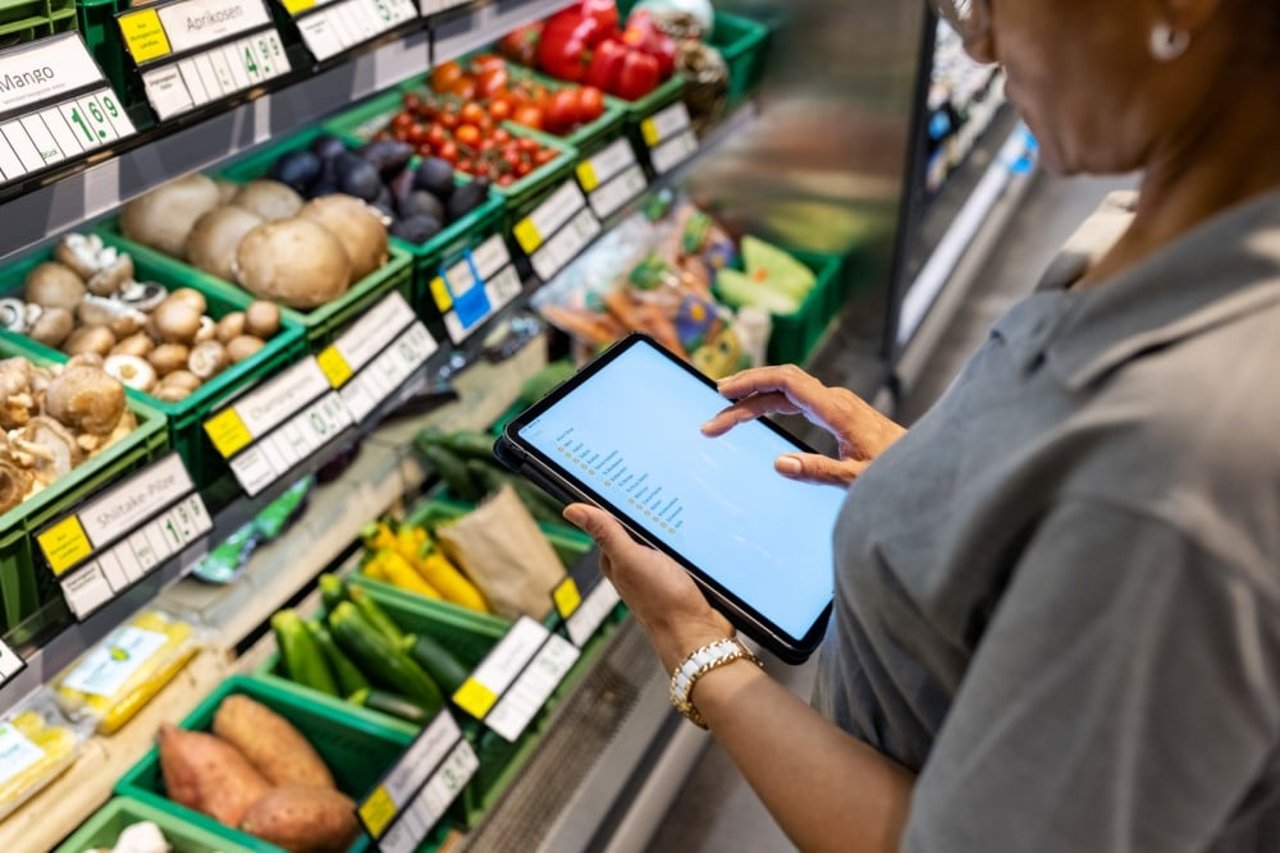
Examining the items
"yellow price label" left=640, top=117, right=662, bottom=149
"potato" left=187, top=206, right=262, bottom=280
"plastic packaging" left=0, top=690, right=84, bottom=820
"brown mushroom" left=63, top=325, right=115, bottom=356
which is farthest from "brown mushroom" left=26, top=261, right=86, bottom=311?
"yellow price label" left=640, top=117, right=662, bottom=149

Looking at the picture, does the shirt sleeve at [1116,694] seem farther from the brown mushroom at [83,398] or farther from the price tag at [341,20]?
the price tag at [341,20]

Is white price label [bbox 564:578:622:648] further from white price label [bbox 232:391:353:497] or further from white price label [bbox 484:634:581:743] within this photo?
white price label [bbox 232:391:353:497]

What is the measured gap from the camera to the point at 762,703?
0.96 m

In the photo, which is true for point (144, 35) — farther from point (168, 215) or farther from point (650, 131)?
point (650, 131)

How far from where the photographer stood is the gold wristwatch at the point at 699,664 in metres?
1.02

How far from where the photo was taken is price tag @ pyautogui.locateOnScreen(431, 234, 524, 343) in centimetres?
179

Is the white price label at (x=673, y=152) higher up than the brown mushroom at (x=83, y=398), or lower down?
lower down

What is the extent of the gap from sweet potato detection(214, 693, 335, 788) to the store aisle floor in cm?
75

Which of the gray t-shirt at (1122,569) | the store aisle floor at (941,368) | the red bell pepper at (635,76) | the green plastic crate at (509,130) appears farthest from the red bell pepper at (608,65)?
the gray t-shirt at (1122,569)

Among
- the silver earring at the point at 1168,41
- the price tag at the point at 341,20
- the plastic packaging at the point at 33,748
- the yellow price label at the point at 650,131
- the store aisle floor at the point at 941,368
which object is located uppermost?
the silver earring at the point at 1168,41

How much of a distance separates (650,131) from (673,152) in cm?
8

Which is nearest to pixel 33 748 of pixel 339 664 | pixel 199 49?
pixel 339 664

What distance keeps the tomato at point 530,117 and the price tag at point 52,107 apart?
→ 1073mm

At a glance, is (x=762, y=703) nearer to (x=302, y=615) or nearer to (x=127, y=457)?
(x=127, y=457)
